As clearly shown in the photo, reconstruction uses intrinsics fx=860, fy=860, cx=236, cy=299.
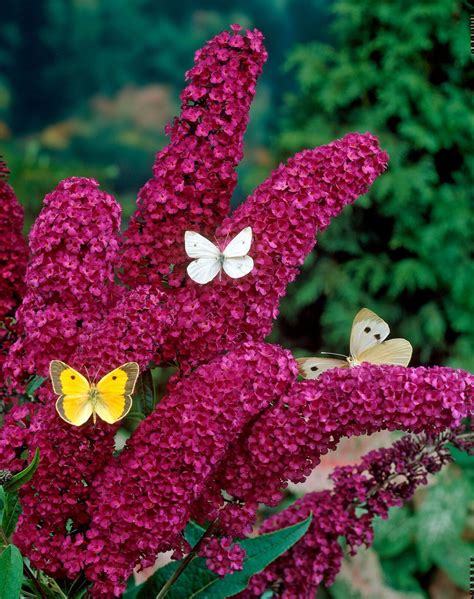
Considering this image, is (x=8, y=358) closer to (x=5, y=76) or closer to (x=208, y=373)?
(x=208, y=373)

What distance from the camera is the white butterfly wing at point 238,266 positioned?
648mm

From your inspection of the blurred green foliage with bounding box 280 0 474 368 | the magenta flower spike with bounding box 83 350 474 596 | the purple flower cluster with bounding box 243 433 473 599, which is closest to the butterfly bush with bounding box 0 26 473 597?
the magenta flower spike with bounding box 83 350 474 596

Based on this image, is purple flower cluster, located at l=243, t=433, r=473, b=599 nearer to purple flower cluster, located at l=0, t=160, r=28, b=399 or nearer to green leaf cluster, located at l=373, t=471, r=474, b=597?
purple flower cluster, located at l=0, t=160, r=28, b=399

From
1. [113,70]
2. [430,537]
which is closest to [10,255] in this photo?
[430,537]

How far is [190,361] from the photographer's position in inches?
26.3

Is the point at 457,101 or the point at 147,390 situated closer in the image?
the point at 147,390

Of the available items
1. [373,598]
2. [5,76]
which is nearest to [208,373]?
[373,598]

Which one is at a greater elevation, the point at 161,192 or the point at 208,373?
the point at 161,192

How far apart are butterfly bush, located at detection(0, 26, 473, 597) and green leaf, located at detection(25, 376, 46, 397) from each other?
3 centimetres

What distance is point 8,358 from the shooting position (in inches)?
27.0

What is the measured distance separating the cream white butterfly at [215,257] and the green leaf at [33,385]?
0.54 feet

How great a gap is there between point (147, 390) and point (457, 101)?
2081mm

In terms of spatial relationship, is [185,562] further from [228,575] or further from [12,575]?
[12,575]

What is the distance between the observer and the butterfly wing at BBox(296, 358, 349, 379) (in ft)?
2.33
